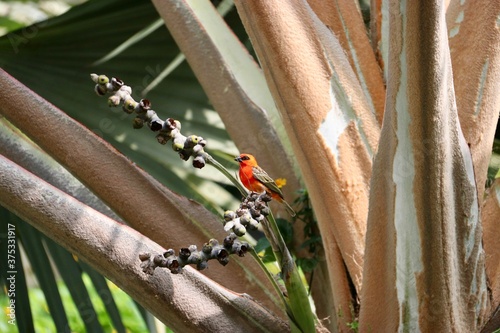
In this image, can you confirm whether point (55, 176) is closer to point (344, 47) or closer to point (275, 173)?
point (275, 173)

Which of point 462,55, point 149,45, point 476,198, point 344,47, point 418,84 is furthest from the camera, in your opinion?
point 149,45

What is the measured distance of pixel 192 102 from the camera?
2031 millimetres

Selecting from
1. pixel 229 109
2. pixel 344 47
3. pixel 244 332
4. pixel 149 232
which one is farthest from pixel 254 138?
pixel 244 332

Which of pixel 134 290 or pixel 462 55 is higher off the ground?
pixel 462 55

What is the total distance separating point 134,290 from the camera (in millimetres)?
1076

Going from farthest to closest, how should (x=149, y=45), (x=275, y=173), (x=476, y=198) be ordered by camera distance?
(x=149, y=45), (x=275, y=173), (x=476, y=198)

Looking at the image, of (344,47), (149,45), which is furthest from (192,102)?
(344,47)

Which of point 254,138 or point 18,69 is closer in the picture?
point 254,138

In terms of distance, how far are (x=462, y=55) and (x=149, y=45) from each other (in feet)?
3.22

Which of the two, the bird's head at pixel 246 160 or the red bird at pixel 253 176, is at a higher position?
the bird's head at pixel 246 160

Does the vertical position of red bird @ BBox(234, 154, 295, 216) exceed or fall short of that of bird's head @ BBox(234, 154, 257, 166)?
it falls short

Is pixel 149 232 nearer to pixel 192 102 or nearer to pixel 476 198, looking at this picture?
pixel 476 198

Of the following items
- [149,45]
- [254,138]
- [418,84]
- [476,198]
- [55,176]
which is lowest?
[476,198]

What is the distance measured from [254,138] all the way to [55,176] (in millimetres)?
433
